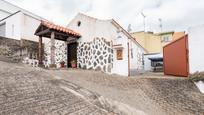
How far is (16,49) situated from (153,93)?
11.7 m

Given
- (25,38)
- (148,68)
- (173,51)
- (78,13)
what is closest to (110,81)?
(173,51)

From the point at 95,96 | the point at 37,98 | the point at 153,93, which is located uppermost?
the point at 37,98

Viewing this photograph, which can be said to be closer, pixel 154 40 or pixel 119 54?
pixel 119 54

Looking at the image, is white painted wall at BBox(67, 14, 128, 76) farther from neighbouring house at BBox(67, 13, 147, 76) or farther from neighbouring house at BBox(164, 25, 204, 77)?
neighbouring house at BBox(164, 25, 204, 77)

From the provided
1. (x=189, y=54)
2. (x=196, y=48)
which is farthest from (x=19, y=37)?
(x=196, y=48)

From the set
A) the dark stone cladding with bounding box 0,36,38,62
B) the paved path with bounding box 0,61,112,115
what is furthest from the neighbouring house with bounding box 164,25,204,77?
the dark stone cladding with bounding box 0,36,38,62

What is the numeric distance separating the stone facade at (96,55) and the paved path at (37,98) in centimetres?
686

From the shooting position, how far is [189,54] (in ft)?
34.0

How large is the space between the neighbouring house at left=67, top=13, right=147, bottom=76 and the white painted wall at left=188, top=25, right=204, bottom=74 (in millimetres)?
3938

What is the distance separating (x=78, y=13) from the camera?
14578 mm

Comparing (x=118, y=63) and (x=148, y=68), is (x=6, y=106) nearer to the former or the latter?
(x=118, y=63)

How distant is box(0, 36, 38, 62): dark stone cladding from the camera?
14.5 metres

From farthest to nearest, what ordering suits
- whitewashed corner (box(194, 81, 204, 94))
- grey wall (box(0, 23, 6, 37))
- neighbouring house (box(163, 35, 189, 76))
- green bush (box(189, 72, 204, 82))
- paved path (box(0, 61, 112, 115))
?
1. grey wall (box(0, 23, 6, 37))
2. neighbouring house (box(163, 35, 189, 76))
3. green bush (box(189, 72, 204, 82))
4. whitewashed corner (box(194, 81, 204, 94))
5. paved path (box(0, 61, 112, 115))

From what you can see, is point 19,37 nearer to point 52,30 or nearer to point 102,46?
point 52,30
